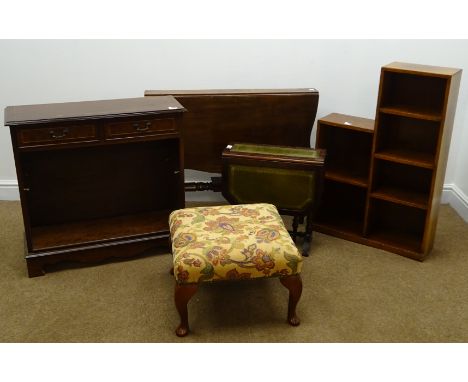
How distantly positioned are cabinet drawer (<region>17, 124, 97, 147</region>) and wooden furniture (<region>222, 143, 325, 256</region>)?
27.9 inches

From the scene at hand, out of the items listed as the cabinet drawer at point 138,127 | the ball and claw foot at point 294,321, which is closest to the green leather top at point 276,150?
the cabinet drawer at point 138,127

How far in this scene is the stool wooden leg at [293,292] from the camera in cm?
219

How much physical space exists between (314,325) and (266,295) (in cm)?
31

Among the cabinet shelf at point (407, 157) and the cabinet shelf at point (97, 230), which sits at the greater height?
the cabinet shelf at point (407, 157)

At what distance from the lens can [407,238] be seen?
2.97 m

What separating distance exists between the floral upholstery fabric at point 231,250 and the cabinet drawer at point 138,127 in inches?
21.3

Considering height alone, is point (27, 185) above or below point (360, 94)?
below

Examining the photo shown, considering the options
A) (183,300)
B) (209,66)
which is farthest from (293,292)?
(209,66)

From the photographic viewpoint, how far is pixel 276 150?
285 centimetres

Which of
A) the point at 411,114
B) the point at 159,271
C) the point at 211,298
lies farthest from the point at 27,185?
the point at 411,114

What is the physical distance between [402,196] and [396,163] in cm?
22

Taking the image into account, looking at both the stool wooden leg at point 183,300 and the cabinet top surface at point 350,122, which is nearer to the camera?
the stool wooden leg at point 183,300

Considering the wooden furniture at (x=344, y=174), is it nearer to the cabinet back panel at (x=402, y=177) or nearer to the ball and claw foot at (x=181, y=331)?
the cabinet back panel at (x=402, y=177)

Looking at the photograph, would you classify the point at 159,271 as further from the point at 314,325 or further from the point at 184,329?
the point at 314,325
